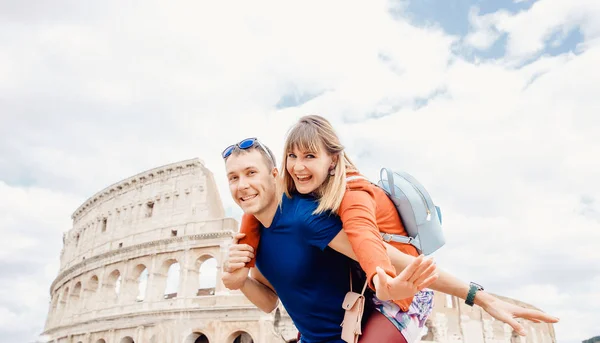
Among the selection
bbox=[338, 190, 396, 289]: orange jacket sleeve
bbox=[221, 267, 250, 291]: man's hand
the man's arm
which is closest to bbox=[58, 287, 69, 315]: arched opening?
the man's arm

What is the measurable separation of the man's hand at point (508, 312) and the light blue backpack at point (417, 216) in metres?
0.40

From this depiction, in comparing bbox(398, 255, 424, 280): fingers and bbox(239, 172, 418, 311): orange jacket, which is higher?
bbox(239, 172, 418, 311): orange jacket

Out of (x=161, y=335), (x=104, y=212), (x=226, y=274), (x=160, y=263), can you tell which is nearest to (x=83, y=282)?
(x=104, y=212)

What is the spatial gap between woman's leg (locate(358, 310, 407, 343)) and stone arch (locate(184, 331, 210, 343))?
22.4m

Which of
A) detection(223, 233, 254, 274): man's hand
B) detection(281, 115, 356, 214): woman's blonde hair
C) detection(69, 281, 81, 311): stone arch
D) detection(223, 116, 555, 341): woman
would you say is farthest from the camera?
detection(69, 281, 81, 311): stone arch

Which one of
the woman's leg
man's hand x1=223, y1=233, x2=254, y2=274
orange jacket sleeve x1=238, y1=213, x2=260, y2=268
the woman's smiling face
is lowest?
the woman's leg

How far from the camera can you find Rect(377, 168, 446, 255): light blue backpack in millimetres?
2689

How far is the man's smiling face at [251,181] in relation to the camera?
274cm

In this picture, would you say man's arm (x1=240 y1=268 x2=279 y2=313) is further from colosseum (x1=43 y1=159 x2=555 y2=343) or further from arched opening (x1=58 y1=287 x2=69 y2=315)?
arched opening (x1=58 y1=287 x2=69 y2=315)

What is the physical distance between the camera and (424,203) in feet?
8.93

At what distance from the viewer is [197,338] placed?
23.7 meters

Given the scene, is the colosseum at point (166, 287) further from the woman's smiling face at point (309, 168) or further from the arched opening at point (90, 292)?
the woman's smiling face at point (309, 168)

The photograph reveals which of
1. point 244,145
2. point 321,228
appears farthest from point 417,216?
point 244,145

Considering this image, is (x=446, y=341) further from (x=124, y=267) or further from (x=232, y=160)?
(x=232, y=160)
